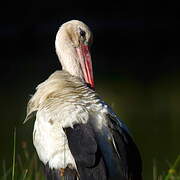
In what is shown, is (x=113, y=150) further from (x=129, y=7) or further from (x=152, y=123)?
(x=129, y=7)

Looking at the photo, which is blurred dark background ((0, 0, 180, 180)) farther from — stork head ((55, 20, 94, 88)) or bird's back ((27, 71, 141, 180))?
bird's back ((27, 71, 141, 180))

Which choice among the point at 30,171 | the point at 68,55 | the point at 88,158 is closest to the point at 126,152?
the point at 88,158

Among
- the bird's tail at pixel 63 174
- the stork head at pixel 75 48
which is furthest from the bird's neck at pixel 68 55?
the bird's tail at pixel 63 174

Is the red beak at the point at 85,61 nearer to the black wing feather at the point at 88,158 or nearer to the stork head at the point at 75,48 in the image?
the stork head at the point at 75,48

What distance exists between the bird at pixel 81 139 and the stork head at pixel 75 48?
3.02 ft

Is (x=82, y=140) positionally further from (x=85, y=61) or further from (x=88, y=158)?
(x=85, y=61)

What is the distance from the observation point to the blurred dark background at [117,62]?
1656 cm

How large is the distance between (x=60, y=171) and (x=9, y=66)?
21.9m

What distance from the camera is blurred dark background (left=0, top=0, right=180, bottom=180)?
1656cm

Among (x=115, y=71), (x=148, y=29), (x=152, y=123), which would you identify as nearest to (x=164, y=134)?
(x=152, y=123)

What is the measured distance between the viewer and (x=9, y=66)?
27.1m

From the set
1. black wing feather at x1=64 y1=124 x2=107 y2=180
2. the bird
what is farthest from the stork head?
black wing feather at x1=64 y1=124 x2=107 y2=180

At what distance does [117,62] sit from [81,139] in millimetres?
22964

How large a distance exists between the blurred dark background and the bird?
8.46 feet
